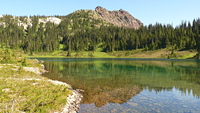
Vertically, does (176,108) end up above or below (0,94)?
below

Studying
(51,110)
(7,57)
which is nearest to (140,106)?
(51,110)

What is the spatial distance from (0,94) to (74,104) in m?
9.01

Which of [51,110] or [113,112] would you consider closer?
[51,110]

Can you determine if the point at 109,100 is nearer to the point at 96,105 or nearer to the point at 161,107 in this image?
the point at 96,105

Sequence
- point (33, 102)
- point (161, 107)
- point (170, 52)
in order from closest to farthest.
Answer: point (33, 102)
point (161, 107)
point (170, 52)

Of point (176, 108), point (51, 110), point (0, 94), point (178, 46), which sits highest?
point (178, 46)

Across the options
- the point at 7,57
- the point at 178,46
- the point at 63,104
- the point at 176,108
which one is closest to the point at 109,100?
the point at 63,104

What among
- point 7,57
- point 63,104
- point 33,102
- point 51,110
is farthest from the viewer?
point 7,57

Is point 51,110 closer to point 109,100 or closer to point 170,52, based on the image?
point 109,100

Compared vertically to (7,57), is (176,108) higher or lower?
lower

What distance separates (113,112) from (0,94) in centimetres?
1384

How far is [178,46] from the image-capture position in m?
189

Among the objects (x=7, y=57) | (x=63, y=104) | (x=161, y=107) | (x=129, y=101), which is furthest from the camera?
(x=7, y=57)

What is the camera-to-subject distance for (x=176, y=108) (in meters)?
18.1
